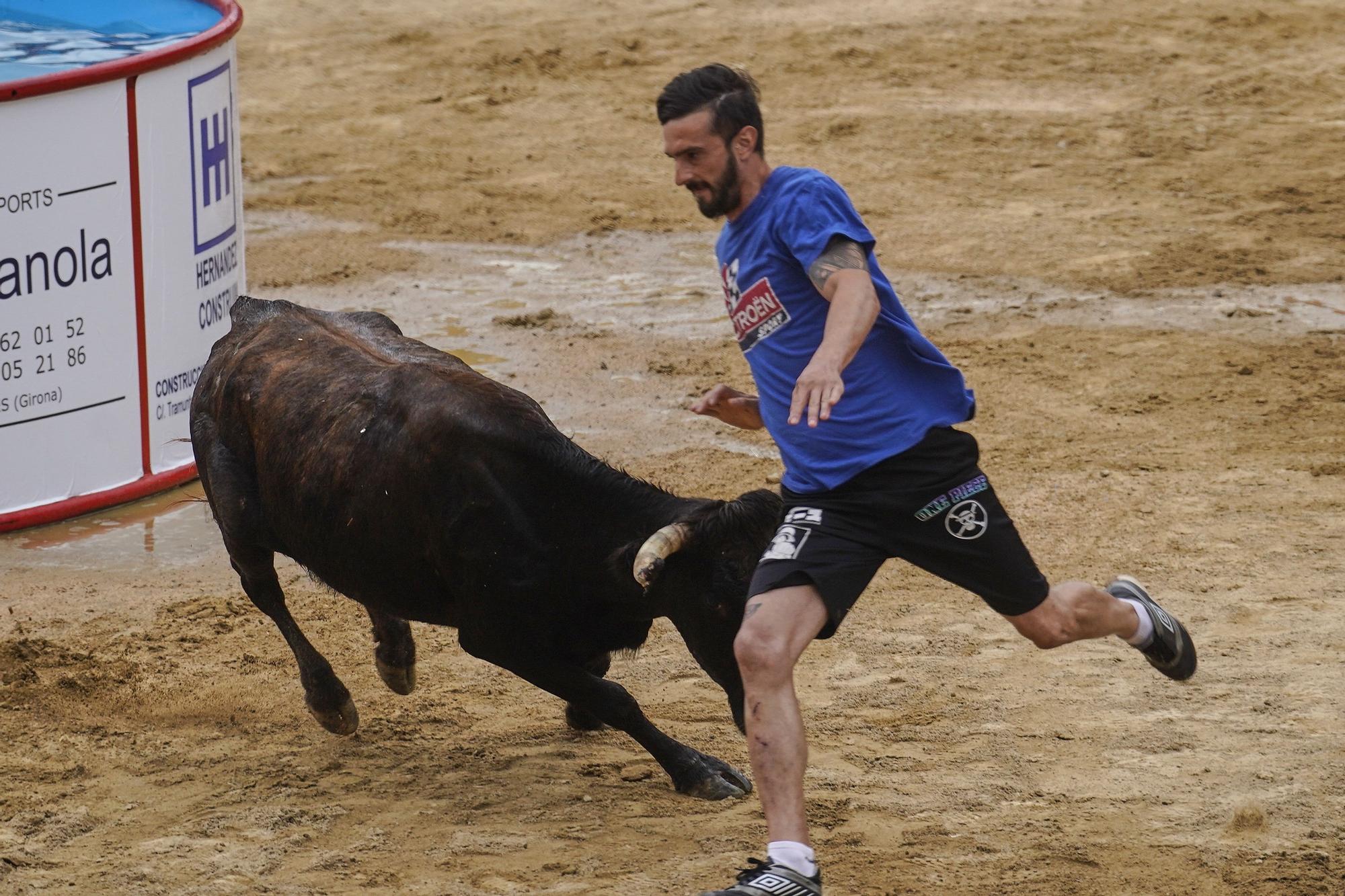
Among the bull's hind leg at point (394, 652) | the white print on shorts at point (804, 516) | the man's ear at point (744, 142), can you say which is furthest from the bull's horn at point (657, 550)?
the bull's hind leg at point (394, 652)

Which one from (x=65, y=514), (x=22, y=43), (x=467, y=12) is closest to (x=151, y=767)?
(x=65, y=514)

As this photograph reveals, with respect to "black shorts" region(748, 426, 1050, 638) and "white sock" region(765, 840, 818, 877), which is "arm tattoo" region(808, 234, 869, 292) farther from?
"white sock" region(765, 840, 818, 877)

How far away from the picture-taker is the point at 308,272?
41.1 feet

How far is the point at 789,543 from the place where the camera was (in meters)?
4.70

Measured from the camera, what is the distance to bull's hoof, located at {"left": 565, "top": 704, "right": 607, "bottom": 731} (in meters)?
6.32

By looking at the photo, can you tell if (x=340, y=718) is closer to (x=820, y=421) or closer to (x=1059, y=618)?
(x=820, y=421)

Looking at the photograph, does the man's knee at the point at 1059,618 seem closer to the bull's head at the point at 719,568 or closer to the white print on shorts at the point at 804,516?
the white print on shorts at the point at 804,516

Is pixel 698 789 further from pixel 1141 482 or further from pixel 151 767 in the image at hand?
pixel 1141 482

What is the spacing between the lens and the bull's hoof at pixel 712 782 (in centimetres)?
569

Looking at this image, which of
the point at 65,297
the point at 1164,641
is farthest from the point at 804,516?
the point at 65,297

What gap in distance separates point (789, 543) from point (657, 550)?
21.2 inches

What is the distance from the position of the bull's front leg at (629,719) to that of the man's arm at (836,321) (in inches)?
62.2

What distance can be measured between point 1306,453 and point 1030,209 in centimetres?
468

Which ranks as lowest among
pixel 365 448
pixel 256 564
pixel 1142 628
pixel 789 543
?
pixel 256 564
